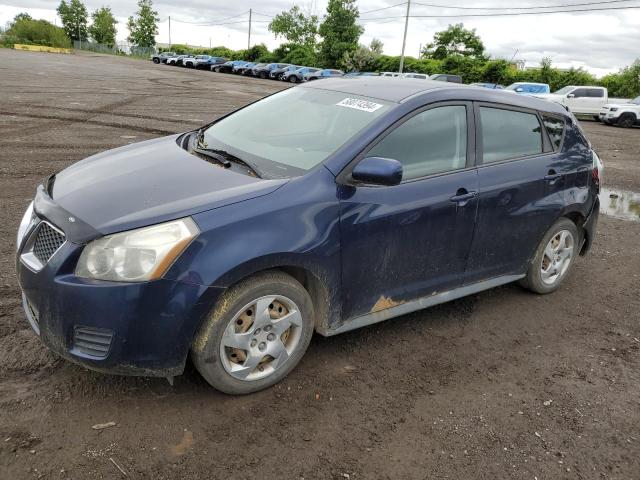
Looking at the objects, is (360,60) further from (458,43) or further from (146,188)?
(146,188)

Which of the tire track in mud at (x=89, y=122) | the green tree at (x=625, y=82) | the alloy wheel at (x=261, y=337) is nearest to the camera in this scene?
the alloy wheel at (x=261, y=337)

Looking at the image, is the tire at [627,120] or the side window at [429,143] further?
the tire at [627,120]

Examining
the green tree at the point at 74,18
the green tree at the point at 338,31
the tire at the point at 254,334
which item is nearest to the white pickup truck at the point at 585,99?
the tire at the point at 254,334

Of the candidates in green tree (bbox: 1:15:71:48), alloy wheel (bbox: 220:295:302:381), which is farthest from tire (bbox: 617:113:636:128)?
green tree (bbox: 1:15:71:48)

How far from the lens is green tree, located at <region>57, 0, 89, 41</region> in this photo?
10175 centimetres

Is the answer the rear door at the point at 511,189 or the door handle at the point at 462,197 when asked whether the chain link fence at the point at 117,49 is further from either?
the door handle at the point at 462,197

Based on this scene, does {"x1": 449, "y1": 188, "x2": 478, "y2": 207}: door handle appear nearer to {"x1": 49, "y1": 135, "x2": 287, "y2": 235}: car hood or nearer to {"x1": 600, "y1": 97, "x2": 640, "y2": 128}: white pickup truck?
{"x1": 49, "y1": 135, "x2": 287, "y2": 235}: car hood

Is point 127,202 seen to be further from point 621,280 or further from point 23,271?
point 621,280

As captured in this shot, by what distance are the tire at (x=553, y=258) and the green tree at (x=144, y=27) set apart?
108 metres

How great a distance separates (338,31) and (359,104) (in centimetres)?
6073

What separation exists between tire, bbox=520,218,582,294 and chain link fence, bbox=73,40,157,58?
94679 millimetres

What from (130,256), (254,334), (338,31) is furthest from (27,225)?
(338,31)

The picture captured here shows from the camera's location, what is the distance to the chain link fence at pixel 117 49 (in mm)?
91750

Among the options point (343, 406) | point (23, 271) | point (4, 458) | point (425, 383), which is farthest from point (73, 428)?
point (425, 383)
